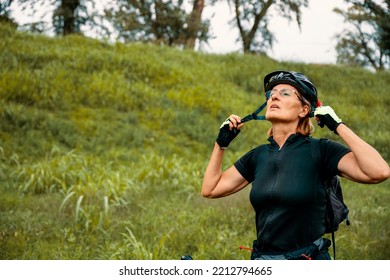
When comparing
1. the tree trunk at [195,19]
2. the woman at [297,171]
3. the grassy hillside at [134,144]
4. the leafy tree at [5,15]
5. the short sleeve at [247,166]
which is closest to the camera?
the woman at [297,171]

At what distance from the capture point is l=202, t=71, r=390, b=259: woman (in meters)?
2.83

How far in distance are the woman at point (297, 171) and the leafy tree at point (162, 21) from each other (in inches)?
735

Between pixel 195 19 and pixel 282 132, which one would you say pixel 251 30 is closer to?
pixel 195 19

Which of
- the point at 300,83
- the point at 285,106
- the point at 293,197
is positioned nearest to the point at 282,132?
the point at 285,106

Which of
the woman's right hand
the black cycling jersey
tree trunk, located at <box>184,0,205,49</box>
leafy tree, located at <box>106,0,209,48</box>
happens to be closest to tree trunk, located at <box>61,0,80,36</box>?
leafy tree, located at <box>106,0,209,48</box>

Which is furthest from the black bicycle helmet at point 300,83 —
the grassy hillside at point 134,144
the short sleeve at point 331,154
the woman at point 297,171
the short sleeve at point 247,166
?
the grassy hillside at point 134,144

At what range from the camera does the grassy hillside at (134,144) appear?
21.1 feet

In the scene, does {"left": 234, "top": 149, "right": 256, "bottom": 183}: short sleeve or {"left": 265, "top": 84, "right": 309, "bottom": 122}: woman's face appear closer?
{"left": 265, "top": 84, "right": 309, "bottom": 122}: woman's face

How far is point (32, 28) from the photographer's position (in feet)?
62.0

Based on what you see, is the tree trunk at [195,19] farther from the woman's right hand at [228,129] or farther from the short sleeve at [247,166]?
the short sleeve at [247,166]

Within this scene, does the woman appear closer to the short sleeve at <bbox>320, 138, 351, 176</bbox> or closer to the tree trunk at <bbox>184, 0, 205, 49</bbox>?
the short sleeve at <bbox>320, 138, 351, 176</bbox>

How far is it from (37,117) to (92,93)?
2102mm

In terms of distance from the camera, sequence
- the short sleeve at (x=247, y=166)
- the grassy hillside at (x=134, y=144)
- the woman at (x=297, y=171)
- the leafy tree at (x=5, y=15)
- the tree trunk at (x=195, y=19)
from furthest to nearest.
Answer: the tree trunk at (x=195, y=19) < the leafy tree at (x=5, y=15) < the grassy hillside at (x=134, y=144) < the short sleeve at (x=247, y=166) < the woman at (x=297, y=171)

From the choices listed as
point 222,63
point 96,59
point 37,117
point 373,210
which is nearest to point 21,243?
point 373,210
